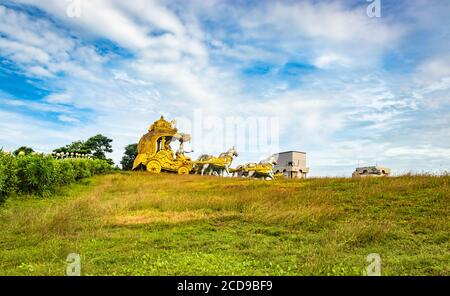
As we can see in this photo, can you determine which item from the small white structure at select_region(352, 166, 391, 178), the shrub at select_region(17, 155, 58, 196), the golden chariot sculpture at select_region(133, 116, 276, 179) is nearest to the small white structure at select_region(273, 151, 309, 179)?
the golden chariot sculpture at select_region(133, 116, 276, 179)

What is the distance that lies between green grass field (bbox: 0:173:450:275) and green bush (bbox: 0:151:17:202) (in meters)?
0.61

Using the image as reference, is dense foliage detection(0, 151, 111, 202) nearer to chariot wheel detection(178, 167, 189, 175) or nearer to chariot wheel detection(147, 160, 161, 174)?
chariot wheel detection(147, 160, 161, 174)

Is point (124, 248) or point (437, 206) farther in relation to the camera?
point (437, 206)

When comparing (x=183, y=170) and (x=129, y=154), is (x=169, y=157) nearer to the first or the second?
(x=183, y=170)

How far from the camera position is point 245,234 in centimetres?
940

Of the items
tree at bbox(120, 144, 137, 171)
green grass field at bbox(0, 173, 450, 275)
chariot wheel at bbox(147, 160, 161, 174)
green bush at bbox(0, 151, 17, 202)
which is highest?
tree at bbox(120, 144, 137, 171)

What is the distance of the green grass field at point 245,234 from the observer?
21.7 ft

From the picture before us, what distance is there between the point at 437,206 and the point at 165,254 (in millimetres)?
9150

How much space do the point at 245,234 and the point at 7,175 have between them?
11648 mm

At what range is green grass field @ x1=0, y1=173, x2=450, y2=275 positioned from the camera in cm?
661

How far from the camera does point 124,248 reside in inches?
314

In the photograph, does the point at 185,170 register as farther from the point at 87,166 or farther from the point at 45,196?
the point at 45,196
